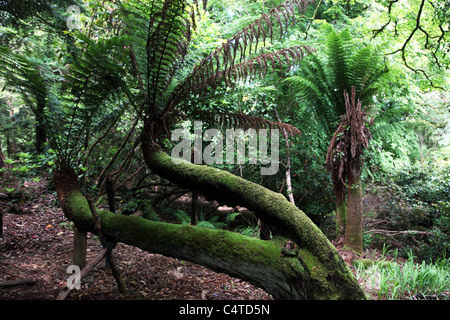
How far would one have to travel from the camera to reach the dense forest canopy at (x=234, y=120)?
1.80 m

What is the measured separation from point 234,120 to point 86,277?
81.2 inches

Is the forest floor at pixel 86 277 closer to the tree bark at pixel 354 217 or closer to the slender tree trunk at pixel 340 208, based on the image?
the tree bark at pixel 354 217

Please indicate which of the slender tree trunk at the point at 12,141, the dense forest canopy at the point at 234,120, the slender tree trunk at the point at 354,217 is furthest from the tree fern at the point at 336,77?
the slender tree trunk at the point at 12,141

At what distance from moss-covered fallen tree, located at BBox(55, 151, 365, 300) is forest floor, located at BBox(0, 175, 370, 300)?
708mm

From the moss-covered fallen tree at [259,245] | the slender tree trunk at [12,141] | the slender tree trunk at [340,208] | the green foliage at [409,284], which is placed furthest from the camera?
the slender tree trunk at [12,141]

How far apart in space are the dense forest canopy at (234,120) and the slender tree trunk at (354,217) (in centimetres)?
2

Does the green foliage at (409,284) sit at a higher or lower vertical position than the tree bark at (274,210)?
lower

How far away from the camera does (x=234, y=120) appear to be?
Answer: 2.60 metres

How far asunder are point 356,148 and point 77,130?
3282mm

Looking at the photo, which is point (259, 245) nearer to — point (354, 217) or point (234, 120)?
point (234, 120)

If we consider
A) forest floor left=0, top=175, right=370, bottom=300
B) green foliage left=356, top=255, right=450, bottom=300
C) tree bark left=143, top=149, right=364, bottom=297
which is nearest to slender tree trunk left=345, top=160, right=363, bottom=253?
forest floor left=0, top=175, right=370, bottom=300

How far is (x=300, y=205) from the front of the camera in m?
5.25
